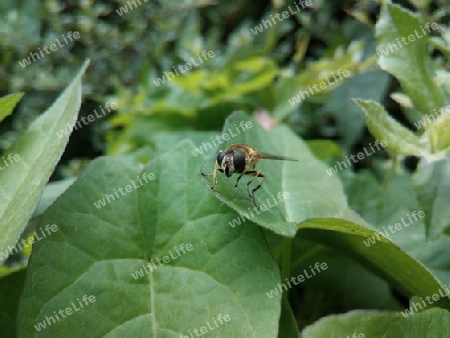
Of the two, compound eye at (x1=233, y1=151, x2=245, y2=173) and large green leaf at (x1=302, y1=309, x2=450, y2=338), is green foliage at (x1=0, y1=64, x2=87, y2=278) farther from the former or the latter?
large green leaf at (x1=302, y1=309, x2=450, y2=338)

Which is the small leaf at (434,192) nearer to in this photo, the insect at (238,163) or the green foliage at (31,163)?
the insect at (238,163)

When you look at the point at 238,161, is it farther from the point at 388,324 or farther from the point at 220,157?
the point at 388,324

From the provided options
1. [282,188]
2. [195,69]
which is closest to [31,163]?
[282,188]

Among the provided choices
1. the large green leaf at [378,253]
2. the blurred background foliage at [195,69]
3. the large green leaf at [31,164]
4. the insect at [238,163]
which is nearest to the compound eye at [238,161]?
the insect at [238,163]

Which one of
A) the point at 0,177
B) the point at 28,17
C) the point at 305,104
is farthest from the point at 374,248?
the point at 28,17

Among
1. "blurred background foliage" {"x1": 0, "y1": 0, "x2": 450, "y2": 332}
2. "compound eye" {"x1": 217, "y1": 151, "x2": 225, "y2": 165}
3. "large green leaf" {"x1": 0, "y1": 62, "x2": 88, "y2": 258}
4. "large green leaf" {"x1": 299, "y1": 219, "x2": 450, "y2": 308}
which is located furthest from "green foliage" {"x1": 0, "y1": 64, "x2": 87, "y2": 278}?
"blurred background foliage" {"x1": 0, "y1": 0, "x2": 450, "y2": 332}

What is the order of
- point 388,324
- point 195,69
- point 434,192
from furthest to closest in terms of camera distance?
point 195,69, point 434,192, point 388,324
